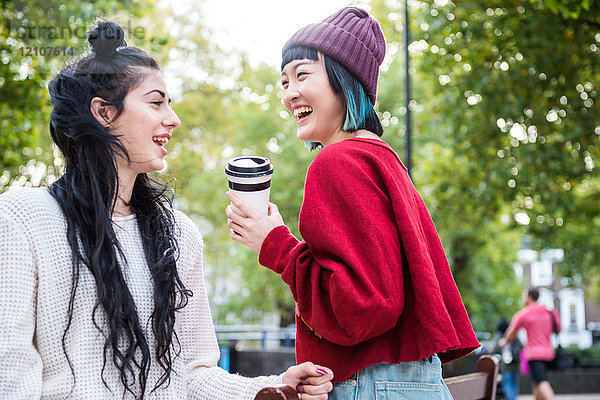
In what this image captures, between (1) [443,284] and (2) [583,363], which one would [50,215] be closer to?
(1) [443,284]

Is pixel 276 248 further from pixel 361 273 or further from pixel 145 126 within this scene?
pixel 145 126

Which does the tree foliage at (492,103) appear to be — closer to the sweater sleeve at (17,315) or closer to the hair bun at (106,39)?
the hair bun at (106,39)

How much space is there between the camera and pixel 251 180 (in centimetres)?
199

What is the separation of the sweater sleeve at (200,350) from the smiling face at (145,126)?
0.31 m

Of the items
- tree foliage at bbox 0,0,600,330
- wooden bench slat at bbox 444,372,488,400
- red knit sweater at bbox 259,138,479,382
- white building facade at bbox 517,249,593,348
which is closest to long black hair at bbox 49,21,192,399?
red knit sweater at bbox 259,138,479,382

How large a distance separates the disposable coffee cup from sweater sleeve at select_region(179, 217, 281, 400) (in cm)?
38

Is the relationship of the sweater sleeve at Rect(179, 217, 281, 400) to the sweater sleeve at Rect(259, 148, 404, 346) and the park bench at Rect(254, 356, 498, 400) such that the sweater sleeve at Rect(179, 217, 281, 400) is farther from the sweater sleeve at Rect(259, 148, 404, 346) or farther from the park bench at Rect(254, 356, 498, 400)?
the park bench at Rect(254, 356, 498, 400)

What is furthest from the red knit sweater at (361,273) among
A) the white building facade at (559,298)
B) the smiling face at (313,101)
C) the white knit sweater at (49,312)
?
the white building facade at (559,298)

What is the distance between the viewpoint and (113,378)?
76.1 inches

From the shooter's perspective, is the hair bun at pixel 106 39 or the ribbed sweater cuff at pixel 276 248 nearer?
the ribbed sweater cuff at pixel 276 248

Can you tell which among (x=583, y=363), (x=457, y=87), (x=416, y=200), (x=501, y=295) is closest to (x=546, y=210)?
(x=457, y=87)

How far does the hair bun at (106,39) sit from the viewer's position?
218 cm

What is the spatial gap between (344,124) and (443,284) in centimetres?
58

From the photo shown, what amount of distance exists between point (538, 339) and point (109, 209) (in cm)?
901
